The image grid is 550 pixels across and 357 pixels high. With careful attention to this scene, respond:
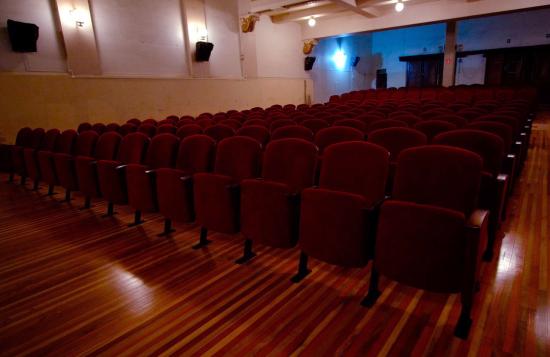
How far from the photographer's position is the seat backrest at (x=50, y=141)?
414cm

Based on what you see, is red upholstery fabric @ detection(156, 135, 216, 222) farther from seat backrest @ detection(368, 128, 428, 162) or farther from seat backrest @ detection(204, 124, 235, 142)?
seat backrest @ detection(368, 128, 428, 162)

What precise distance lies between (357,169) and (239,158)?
923mm

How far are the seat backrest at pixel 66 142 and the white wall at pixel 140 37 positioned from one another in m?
3.20

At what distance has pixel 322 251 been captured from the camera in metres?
1.73

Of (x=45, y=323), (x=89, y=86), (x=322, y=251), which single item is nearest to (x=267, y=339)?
(x=322, y=251)

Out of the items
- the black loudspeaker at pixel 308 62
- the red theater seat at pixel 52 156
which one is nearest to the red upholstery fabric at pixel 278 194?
the red theater seat at pixel 52 156

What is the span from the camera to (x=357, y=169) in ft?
6.02

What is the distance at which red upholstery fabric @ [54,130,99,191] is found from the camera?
11.2 feet

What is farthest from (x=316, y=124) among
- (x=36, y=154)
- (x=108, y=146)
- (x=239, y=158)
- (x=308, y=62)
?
(x=308, y=62)

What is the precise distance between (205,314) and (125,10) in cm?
735

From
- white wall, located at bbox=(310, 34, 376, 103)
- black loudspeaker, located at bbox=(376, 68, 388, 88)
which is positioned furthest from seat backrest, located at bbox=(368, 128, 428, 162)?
black loudspeaker, located at bbox=(376, 68, 388, 88)

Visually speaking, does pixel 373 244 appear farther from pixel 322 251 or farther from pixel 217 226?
pixel 217 226

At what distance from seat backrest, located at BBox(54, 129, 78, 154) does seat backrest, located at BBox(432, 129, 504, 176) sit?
13.2ft

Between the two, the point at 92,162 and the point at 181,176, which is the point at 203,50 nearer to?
the point at 92,162
